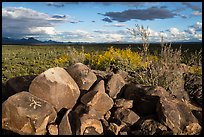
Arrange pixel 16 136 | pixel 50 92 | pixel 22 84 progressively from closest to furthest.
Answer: pixel 16 136 < pixel 50 92 < pixel 22 84

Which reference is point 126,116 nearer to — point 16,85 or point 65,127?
point 65,127

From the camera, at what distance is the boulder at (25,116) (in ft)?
16.8

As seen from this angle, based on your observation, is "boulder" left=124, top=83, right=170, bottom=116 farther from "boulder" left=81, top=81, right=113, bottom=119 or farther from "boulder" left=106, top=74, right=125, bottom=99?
"boulder" left=81, top=81, right=113, bottom=119

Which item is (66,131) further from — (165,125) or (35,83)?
(165,125)

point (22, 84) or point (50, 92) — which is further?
point (22, 84)

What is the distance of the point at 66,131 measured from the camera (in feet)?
16.9

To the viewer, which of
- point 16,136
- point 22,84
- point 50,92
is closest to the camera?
point 16,136

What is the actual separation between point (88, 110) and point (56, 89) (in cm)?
68

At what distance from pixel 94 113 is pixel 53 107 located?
2.33 ft

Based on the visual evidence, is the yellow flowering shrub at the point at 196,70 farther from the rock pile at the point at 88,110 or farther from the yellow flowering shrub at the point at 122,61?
the rock pile at the point at 88,110

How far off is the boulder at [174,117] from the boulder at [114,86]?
1.08m

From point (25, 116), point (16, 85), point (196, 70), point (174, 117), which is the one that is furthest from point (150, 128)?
point (196, 70)

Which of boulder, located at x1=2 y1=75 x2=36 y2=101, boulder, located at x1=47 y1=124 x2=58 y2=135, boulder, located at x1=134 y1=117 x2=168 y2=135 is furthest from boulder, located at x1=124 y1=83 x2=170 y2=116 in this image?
boulder, located at x1=2 y1=75 x2=36 y2=101

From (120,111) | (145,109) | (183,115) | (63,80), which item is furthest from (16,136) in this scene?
(183,115)
